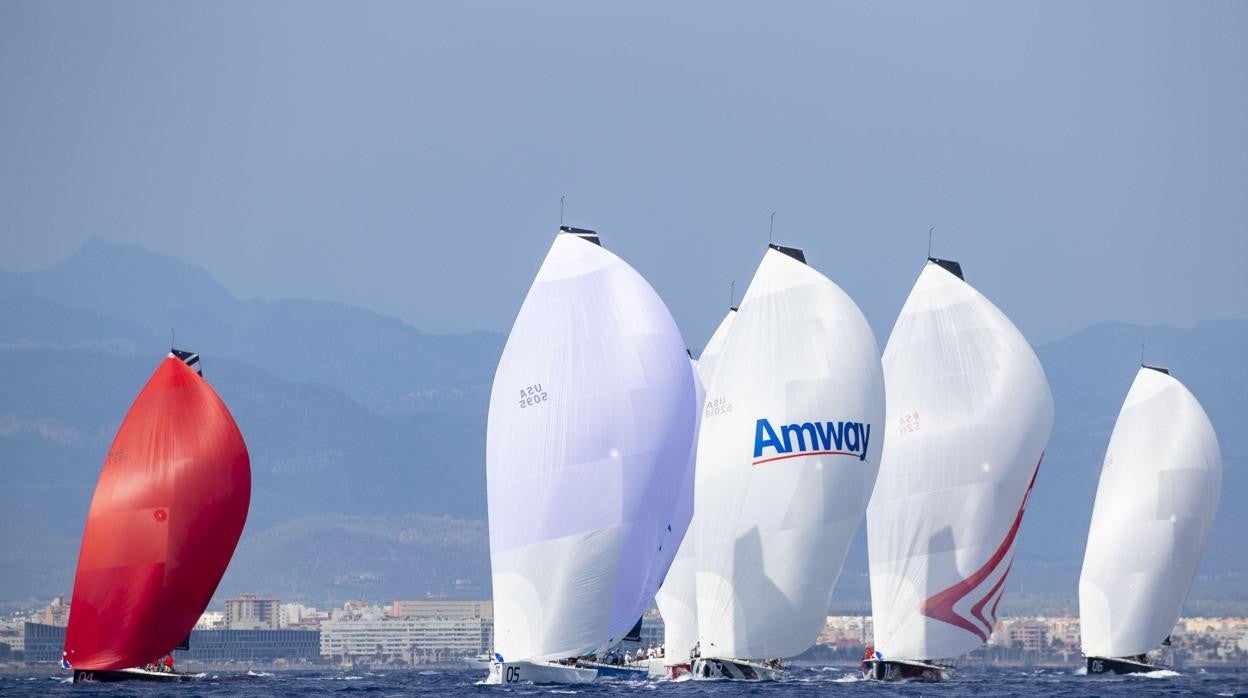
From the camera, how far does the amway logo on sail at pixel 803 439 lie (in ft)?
183

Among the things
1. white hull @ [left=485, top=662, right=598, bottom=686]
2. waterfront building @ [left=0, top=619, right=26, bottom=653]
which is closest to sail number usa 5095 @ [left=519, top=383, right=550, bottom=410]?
white hull @ [left=485, top=662, right=598, bottom=686]

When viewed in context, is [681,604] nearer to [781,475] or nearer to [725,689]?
[781,475]

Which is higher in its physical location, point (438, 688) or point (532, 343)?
point (532, 343)

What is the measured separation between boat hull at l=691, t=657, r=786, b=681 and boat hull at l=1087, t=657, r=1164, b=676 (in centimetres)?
1744

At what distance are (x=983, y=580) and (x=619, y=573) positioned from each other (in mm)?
13549

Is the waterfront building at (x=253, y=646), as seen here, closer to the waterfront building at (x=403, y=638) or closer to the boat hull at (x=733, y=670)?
the waterfront building at (x=403, y=638)

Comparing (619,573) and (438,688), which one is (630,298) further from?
(438,688)

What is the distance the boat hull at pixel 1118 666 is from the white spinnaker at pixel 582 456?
2296 centimetres

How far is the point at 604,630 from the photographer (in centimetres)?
5319

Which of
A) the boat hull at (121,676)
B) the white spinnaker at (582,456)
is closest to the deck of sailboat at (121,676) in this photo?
the boat hull at (121,676)

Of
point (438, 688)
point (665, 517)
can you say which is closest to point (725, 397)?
point (665, 517)

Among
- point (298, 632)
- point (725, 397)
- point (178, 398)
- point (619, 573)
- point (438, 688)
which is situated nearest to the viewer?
point (619, 573)

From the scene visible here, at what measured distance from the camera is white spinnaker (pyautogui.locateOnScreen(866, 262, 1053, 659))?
61219 mm

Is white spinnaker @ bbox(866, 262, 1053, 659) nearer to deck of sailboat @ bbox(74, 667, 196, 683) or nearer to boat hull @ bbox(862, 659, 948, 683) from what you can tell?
boat hull @ bbox(862, 659, 948, 683)
